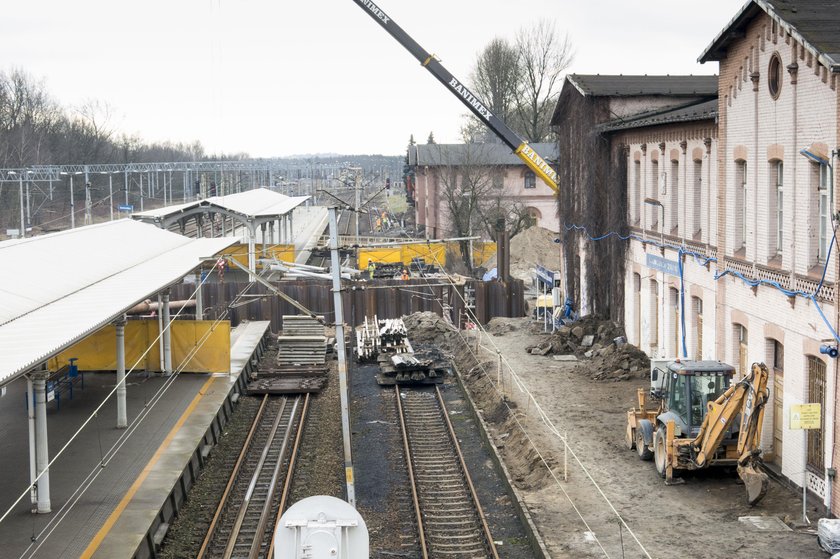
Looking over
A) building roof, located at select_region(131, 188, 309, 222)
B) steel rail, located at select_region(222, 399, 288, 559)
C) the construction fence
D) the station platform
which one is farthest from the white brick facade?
building roof, located at select_region(131, 188, 309, 222)

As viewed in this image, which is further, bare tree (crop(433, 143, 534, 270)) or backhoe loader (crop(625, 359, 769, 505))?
bare tree (crop(433, 143, 534, 270))

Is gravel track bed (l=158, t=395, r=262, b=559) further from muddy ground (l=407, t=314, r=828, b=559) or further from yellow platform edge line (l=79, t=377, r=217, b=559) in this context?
muddy ground (l=407, t=314, r=828, b=559)

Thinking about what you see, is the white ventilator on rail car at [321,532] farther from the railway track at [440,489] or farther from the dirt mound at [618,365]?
the dirt mound at [618,365]

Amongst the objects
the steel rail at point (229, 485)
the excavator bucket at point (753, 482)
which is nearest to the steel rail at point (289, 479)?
the steel rail at point (229, 485)

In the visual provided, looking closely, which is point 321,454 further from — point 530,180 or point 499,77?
point 499,77

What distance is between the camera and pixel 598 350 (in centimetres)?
3147

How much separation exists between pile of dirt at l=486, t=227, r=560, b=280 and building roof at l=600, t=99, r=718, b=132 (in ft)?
97.8

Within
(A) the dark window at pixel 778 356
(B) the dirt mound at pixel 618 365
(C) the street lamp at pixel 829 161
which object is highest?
(C) the street lamp at pixel 829 161

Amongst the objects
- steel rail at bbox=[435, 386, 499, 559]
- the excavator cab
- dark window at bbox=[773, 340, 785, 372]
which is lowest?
steel rail at bbox=[435, 386, 499, 559]

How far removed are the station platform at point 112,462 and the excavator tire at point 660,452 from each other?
8.72m

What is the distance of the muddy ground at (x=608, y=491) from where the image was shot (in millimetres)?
15242

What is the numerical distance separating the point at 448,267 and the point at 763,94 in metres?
39.6

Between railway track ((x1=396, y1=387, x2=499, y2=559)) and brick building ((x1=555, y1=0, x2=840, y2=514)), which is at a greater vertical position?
brick building ((x1=555, y1=0, x2=840, y2=514))

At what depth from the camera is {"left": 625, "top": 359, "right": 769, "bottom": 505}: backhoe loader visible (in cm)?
1638
